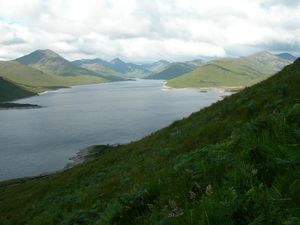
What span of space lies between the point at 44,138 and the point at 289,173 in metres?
131

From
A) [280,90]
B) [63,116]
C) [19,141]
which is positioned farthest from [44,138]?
[280,90]

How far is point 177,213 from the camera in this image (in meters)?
5.14

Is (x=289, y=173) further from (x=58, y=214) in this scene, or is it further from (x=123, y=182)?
(x=58, y=214)

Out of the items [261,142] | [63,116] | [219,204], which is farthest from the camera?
[63,116]

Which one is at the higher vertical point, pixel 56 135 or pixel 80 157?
pixel 56 135

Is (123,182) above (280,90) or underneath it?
underneath

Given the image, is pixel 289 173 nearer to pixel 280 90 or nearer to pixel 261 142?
pixel 261 142

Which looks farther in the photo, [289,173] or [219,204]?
[289,173]

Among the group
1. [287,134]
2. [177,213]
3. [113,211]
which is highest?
[287,134]

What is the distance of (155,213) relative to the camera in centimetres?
606

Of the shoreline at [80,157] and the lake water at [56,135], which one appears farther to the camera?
the lake water at [56,135]

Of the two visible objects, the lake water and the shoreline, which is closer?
the shoreline

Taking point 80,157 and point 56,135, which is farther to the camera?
point 56,135

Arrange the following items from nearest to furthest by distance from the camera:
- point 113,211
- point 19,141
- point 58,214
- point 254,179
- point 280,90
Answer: point 254,179 < point 113,211 < point 58,214 < point 280,90 < point 19,141
